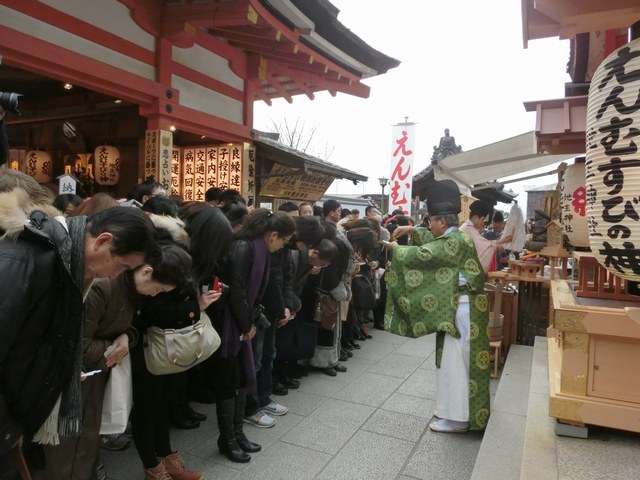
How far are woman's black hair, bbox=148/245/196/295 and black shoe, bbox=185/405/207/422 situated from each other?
2094mm

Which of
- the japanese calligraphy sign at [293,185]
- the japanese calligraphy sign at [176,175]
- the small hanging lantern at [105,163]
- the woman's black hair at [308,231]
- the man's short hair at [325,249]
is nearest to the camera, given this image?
the woman's black hair at [308,231]

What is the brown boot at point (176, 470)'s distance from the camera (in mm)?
3217

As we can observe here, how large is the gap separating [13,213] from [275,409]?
11.4 feet

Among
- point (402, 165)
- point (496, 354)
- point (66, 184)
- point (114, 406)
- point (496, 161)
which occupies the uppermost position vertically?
point (402, 165)

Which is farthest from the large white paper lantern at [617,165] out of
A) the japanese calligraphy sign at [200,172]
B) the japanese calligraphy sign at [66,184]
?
the japanese calligraphy sign at [200,172]

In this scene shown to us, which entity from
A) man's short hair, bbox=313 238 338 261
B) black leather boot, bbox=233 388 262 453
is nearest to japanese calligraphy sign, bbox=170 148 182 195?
man's short hair, bbox=313 238 338 261

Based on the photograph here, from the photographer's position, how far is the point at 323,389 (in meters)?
5.35

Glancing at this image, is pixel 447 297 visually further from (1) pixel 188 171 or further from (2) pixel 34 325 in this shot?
(1) pixel 188 171

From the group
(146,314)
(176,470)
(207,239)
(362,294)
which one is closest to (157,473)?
(176,470)

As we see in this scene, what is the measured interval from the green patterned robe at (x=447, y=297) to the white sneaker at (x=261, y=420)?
1617mm

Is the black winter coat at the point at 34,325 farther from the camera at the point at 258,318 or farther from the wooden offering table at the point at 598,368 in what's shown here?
the wooden offering table at the point at 598,368

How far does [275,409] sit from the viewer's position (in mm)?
4625

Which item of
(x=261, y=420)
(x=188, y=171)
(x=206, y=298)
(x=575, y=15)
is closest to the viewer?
(x=575, y=15)

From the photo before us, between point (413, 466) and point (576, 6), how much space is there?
11.4 feet
